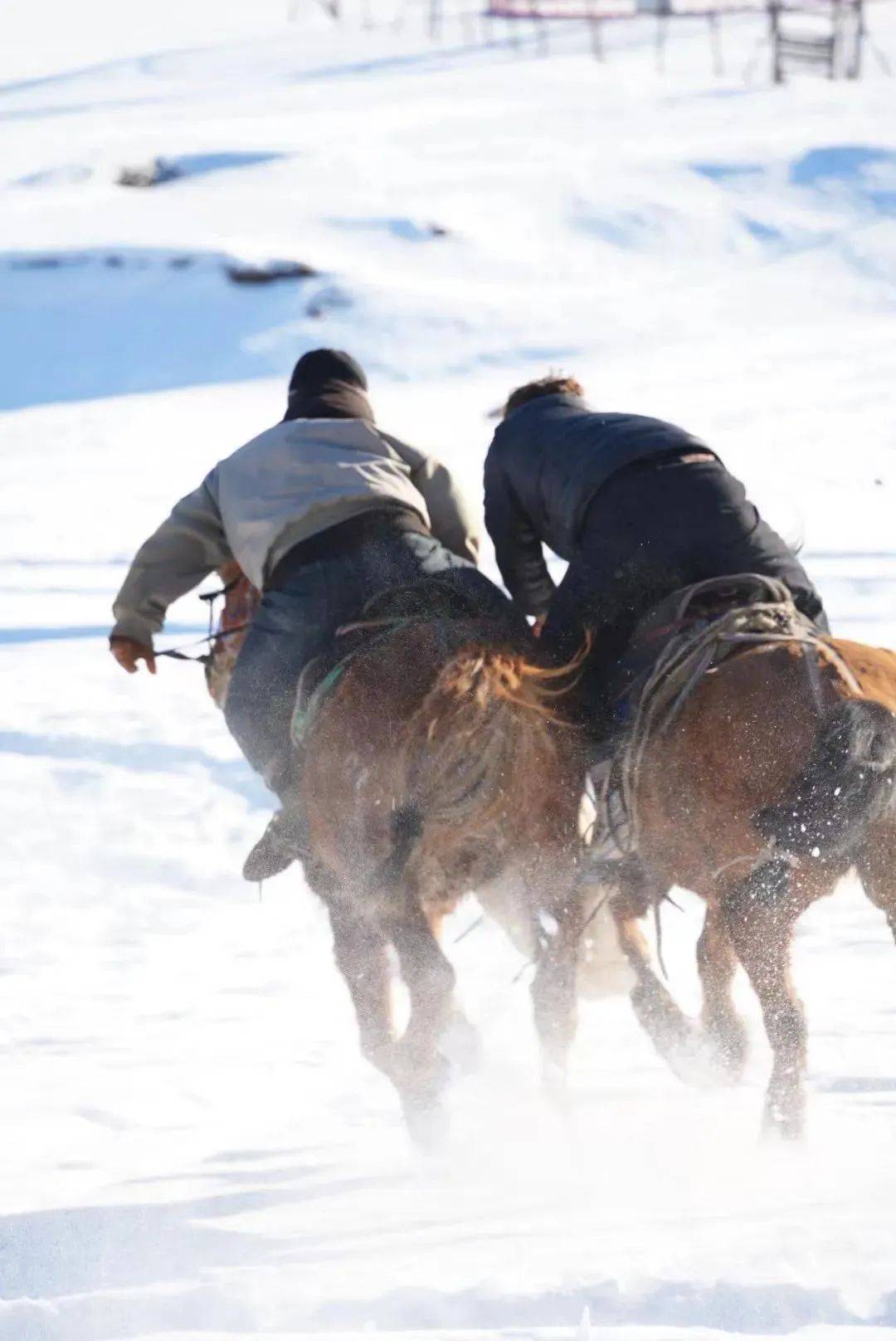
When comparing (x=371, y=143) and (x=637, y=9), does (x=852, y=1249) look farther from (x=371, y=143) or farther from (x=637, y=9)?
(x=637, y=9)

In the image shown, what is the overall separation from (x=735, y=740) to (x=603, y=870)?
0.63 m

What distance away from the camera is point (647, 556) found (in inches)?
168

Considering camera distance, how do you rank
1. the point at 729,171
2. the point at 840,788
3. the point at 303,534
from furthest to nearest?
the point at 729,171 → the point at 303,534 → the point at 840,788

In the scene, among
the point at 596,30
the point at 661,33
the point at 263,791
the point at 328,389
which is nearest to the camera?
the point at 328,389

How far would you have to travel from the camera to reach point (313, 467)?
15.0ft

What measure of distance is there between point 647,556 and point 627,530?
3.1 inches

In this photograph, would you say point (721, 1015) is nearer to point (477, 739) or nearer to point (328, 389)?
point (477, 739)

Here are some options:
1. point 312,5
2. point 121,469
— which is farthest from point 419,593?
point 312,5

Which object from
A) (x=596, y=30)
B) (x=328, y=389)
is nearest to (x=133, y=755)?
(x=328, y=389)

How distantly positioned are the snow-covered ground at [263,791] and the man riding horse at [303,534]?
8.6 inches

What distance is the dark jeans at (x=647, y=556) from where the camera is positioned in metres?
4.25

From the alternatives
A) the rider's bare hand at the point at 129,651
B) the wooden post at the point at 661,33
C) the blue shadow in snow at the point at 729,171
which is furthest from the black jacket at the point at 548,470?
the wooden post at the point at 661,33

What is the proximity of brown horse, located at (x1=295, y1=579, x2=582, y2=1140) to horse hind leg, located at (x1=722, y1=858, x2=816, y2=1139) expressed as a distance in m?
0.51

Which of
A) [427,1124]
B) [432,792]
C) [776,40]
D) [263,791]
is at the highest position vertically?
[432,792]
